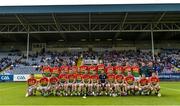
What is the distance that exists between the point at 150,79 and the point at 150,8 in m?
17.3

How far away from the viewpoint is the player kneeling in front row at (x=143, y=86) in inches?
624

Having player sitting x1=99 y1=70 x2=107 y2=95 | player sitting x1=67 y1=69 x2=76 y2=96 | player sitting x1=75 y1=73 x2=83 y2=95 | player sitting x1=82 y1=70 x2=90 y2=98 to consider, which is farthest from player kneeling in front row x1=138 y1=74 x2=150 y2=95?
player sitting x1=67 y1=69 x2=76 y2=96

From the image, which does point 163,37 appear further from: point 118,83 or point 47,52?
point 118,83

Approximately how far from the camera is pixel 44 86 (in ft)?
52.6

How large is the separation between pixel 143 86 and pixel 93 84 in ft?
8.10

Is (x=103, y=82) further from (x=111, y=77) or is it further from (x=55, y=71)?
(x=55, y=71)

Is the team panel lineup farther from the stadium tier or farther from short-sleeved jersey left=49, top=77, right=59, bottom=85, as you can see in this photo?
the stadium tier

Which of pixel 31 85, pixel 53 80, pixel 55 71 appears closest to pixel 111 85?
pixel 53 80

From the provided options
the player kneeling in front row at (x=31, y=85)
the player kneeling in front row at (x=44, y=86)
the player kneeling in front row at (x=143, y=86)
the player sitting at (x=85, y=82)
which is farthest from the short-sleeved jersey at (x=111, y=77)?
the player kneeling in front row at (x=31, y=85)

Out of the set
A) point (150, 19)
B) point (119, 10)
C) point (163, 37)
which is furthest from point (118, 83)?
point (163, 37)

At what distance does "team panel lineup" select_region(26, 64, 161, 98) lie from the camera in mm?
15867

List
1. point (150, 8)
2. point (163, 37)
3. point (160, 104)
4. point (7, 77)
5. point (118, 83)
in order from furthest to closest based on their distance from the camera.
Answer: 1. point (163, 37)
2. point (7, 77)
3. point (150, 8)
4. point (118, 83)
5. point (160, 104)

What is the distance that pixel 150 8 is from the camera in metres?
32.0

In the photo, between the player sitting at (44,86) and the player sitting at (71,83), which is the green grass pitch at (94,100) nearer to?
the player sitting at (44,86)
